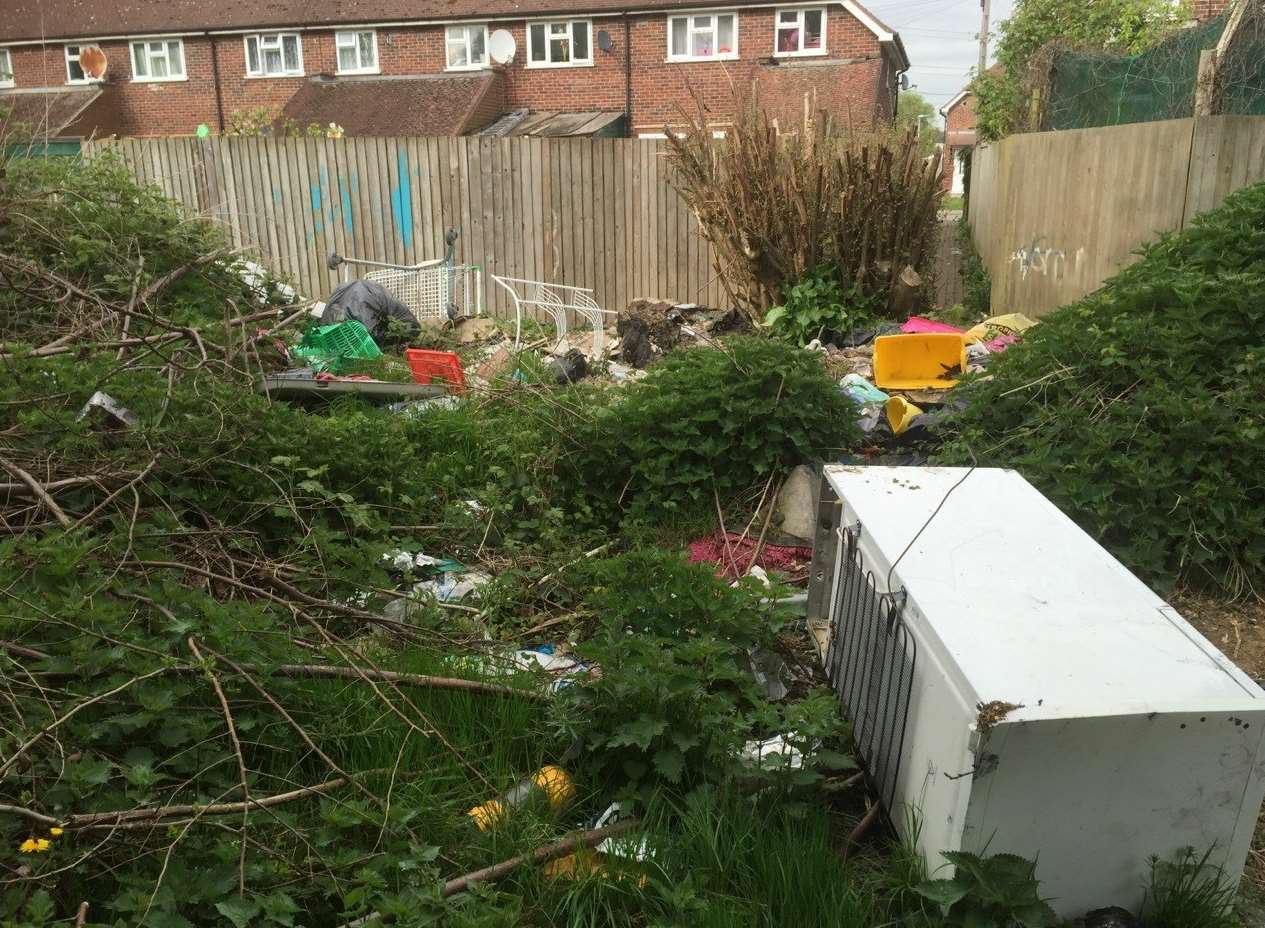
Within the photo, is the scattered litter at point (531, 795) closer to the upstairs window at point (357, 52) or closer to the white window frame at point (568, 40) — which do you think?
the white window frame at point (568, 40)

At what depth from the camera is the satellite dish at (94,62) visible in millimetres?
26453

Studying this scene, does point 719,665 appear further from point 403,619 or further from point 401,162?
point 401,162

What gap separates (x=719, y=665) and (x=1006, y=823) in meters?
0.90

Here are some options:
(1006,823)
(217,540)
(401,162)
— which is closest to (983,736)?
(1006,823)

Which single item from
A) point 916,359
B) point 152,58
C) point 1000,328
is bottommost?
point 916,359

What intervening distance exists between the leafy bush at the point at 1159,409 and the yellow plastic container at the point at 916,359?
3.82ft

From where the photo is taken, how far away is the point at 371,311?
7824 millimetres

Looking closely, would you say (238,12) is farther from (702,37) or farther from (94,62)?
(702,37)

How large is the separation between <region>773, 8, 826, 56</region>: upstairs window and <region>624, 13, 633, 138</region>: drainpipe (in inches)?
135

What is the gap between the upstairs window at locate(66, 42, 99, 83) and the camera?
27.1 metres

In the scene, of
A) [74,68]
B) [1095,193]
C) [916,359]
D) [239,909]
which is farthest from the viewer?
[74,68]

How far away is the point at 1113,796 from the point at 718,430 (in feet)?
9.74

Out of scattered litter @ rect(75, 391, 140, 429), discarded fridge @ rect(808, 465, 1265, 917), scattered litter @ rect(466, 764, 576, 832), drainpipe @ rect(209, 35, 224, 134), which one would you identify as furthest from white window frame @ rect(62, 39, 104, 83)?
discarded fridge @ rect(808, 465, 1265, 917)

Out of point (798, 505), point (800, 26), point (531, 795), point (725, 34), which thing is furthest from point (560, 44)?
point (531, 795)
